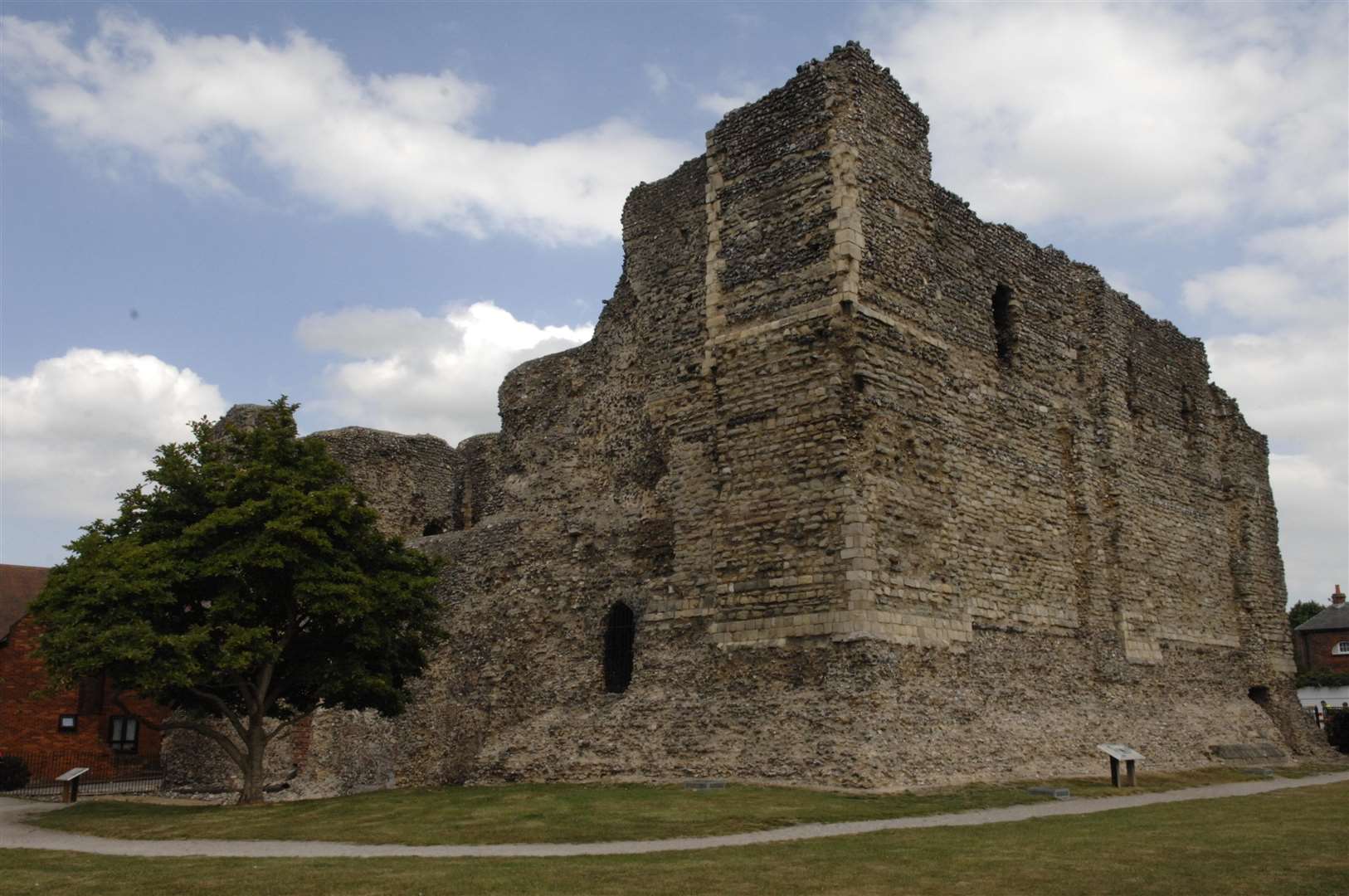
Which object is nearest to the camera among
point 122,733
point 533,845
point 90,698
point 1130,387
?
point 533,845

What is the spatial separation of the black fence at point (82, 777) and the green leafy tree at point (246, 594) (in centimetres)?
913

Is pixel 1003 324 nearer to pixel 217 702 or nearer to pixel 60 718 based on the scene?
pixel 217 702

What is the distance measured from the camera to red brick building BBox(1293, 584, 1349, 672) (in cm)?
5234

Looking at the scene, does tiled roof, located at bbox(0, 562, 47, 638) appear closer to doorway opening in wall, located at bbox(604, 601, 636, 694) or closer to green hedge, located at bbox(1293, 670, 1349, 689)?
doorway opening in wall, located at bbox(604, 601, 636, 694)

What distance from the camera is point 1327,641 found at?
53031 mm

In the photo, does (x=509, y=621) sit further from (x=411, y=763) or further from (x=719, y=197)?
(x=719, y=197)

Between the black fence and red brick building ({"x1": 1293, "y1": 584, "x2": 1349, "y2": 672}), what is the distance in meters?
46.5

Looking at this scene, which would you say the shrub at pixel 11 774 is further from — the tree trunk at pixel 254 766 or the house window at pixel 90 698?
the tree trunk at pixel 254 766

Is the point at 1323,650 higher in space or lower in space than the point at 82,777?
higher

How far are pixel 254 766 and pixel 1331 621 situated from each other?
163 ft

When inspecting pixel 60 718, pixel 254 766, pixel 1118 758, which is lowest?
pixel 254 766

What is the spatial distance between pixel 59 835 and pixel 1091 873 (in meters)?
13.3

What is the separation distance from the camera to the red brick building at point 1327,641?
5234 cm

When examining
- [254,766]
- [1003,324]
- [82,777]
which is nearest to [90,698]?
[82,777]
